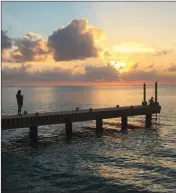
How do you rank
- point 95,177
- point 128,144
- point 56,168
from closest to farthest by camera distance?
point 95,177
point 56,168
point 128,144

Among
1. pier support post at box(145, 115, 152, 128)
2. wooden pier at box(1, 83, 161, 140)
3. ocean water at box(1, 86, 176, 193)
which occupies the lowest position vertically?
ocean water at box(1, 86, 176, 193)

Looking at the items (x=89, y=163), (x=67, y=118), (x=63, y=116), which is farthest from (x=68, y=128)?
(x=89, y=163)

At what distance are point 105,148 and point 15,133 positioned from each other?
1411cm

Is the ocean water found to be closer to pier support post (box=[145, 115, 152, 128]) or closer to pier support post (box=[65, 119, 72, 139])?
pier support post (box=[65, 119, 72, 139])

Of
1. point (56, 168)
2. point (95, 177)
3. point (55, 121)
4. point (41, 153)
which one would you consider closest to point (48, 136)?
point (55, 121)

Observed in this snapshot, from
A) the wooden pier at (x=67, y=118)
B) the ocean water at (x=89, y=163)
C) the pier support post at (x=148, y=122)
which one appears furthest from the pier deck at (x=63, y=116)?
the ocean water at (x=89, y=163)

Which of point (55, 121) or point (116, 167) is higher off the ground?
point (55, 121)

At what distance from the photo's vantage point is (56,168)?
23.7 metres

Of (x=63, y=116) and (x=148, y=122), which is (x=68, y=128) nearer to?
(x=63, y=116)

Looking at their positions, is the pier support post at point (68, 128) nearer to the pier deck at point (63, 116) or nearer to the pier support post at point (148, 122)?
the pier deck at point (63, 116)

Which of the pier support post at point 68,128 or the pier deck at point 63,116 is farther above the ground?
the pier deck at point 63,116

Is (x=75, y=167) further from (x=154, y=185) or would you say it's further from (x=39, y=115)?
(x=39, y=115)

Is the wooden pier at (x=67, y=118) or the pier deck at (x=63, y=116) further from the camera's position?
the wooden pier at (x=67, y=118)

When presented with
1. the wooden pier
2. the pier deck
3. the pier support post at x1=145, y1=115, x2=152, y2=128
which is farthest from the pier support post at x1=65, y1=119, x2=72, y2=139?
the pier support post at x1=145, y1=115, x2=152, y2=128
